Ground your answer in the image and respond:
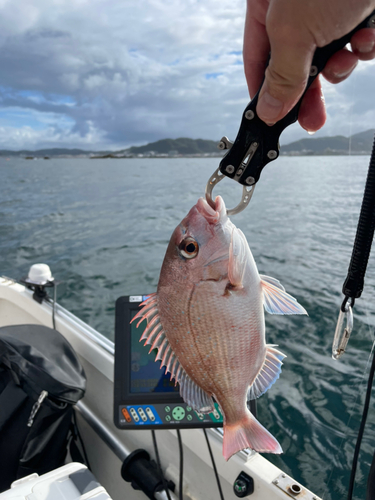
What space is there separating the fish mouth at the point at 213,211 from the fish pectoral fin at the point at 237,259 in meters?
0.09

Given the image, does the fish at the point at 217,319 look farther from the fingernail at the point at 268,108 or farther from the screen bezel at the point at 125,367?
the screen bezel at the point at 125,367

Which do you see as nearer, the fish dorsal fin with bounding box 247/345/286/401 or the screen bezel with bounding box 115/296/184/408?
the fish dorsal fin with bounding box 247/345/286/401

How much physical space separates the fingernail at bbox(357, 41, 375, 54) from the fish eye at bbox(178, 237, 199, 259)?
28.0 inches

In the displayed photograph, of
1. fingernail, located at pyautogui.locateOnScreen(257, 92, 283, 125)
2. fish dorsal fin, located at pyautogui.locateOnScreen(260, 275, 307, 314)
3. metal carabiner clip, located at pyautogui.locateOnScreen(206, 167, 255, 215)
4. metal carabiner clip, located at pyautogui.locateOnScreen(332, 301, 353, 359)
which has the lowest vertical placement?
metal carabiner clip, located at pyautogui.locateOnScreen(332, 301, 353, 359)

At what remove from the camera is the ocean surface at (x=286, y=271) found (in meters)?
2.85

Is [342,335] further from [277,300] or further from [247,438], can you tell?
[247,438]

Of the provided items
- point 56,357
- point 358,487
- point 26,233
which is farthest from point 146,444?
point 26,233

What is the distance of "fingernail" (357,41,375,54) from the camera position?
0.99 m

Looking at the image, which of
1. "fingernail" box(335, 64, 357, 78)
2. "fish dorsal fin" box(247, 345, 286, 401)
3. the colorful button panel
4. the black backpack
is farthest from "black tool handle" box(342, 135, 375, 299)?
the black backpack

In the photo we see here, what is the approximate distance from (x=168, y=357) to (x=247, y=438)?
1.11ft

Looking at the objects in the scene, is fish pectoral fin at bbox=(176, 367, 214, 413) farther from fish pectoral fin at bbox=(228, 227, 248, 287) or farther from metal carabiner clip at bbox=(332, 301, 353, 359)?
metal carabiner clip at bbox=(332, 301, 353, 359)

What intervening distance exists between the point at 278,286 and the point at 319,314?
12.4ft

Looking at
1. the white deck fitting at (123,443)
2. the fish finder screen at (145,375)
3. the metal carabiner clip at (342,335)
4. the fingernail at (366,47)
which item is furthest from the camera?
the fish finder screen at (145,375)

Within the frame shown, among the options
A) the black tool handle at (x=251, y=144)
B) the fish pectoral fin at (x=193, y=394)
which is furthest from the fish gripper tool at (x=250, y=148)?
the fish pectoral fin at (x=193, y=394)
